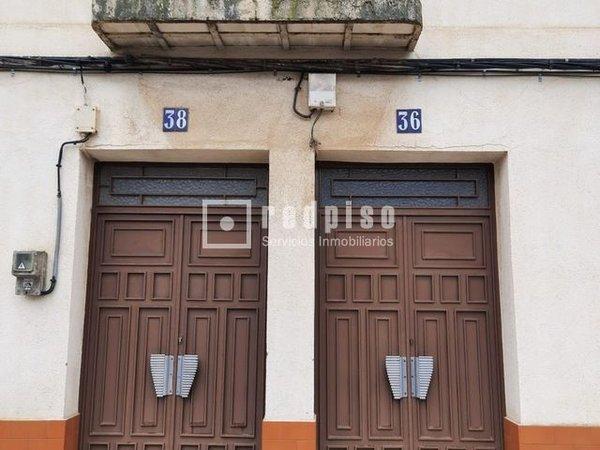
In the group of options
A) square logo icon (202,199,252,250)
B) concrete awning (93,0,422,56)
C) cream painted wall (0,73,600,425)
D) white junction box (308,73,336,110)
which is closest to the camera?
concrete awning (93,0,422,56)

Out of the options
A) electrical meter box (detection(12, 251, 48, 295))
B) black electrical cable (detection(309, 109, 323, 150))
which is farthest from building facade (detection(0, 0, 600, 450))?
electrical meter box (detection(12, 251, 48, 295))

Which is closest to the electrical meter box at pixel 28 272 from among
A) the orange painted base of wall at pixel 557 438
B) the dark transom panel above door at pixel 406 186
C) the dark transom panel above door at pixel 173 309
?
the dark transom panel above door at pixel 173 309

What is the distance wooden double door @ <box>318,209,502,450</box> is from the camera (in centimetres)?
457

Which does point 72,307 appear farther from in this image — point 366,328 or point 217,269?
point 366,328

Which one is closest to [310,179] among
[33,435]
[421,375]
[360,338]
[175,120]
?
[175,120]

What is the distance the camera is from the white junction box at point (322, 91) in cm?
452

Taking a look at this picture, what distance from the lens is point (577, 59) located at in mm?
4594

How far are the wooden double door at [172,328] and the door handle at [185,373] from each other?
0.05m

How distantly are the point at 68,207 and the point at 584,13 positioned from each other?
176 inches

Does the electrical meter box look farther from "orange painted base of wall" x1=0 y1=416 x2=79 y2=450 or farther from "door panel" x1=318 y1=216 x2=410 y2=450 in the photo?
"door panel" x1=318 y1=216 x2=410 y2=450

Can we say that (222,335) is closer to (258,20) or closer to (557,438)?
(258,20)

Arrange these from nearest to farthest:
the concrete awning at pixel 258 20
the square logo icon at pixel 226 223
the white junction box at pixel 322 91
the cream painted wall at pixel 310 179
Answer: the concrete awning at pixel 258 20
the cream painted wall at pixel 310 179
the white junction box at pixel 322 91
the square logo icon at pixel 226 223

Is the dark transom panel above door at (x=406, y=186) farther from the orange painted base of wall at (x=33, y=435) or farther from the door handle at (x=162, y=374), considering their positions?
the orange painted base of wall at (x=33, y=435)

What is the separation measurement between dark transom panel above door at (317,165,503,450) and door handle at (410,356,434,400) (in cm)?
4
